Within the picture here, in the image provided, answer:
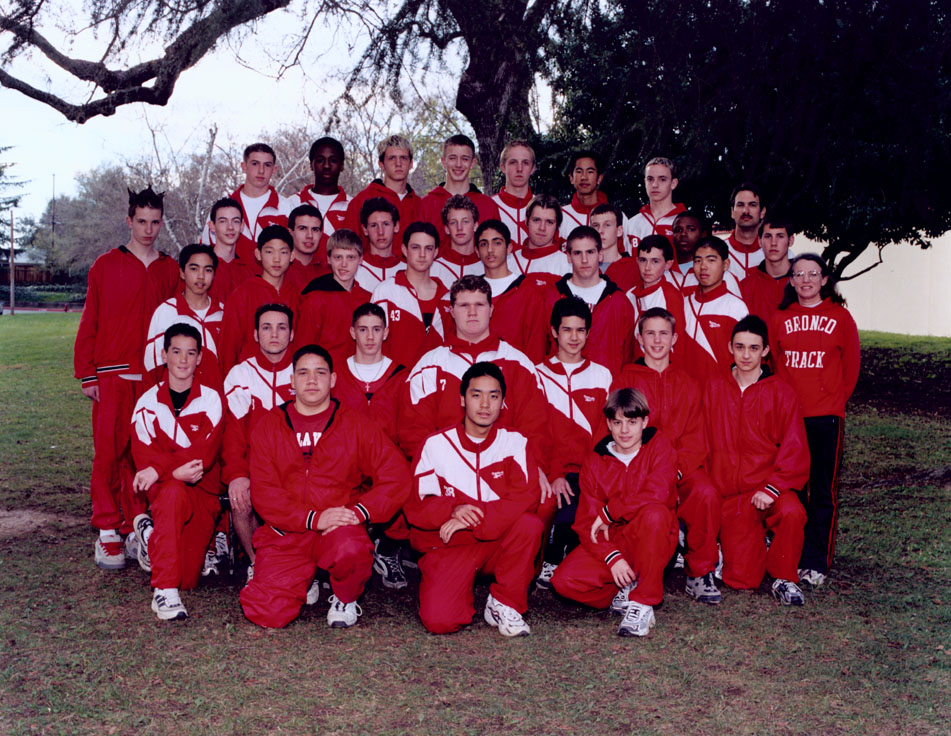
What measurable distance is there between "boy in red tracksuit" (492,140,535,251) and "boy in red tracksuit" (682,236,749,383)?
145cm

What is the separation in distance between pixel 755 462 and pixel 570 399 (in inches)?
43.2

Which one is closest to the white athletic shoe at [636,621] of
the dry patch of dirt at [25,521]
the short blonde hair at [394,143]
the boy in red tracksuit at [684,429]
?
the boy in red tracksuit at [684,429]

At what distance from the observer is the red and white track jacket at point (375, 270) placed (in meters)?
6.05

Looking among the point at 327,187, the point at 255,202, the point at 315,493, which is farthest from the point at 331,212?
the point at 315,493

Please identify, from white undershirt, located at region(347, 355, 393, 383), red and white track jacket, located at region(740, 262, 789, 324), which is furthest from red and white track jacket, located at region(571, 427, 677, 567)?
red and white track jacket, located at region(740, 262, 789, 324)

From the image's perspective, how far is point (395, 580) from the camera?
5.19 metres

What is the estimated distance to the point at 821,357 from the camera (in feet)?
17.5

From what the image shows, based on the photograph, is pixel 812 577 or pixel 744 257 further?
pixel 744 257

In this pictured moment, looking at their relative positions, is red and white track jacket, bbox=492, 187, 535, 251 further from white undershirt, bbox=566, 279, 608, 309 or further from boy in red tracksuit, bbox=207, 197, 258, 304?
boy in red tracksuit, bbox=207, 197, 258, 304

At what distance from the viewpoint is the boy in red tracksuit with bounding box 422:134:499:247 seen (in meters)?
6.53

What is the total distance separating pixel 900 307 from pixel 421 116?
23.8m

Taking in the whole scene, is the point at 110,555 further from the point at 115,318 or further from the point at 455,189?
the point at 455,189

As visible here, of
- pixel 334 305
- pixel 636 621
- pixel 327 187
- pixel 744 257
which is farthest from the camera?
pixel 327 187

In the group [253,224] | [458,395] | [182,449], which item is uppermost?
[253,224]
